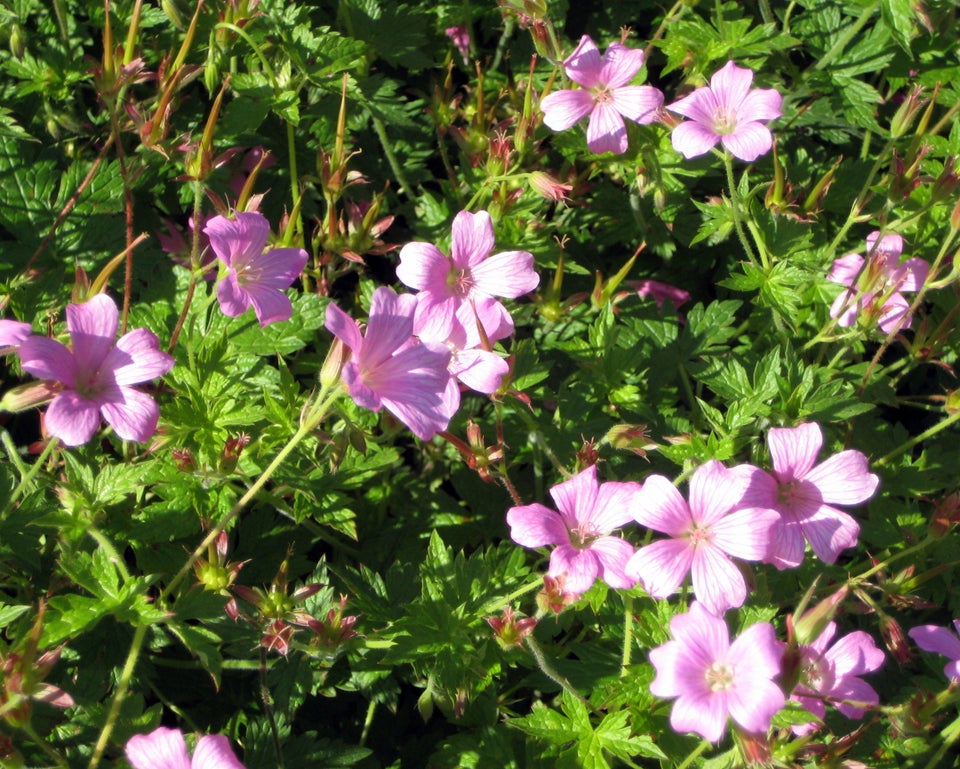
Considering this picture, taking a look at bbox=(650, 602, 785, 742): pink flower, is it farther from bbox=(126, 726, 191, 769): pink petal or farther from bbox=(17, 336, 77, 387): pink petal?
bbox=(17, 336, 77, 387): pink petal

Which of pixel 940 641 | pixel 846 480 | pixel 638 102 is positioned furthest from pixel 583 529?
pixel 638 102

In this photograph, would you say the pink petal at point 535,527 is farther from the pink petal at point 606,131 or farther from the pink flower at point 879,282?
the pink petal at point 606,131

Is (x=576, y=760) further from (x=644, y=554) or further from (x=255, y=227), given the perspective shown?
(x=255, y=227)

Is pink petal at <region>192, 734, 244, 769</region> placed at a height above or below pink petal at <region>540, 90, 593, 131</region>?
below

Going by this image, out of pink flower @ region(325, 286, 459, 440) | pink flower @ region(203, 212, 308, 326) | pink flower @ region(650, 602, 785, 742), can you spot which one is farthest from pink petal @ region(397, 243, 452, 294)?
pink flower @ region(650, 602, 785, 742)

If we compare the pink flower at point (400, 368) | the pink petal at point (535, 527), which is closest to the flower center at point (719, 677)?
the pink petal at point (535, 527)

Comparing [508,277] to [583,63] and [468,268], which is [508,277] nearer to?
[468,268]

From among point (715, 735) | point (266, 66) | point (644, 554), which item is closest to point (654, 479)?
point (644, 554)
